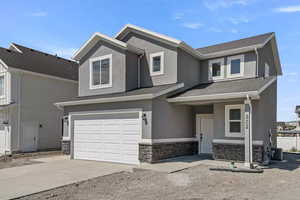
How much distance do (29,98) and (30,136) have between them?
8.69 feet

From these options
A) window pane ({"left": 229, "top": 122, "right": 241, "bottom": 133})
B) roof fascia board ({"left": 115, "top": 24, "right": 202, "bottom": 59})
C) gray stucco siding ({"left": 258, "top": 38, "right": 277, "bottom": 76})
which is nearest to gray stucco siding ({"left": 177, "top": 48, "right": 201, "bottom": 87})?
roof fascia board ({"left": 115, "top": 24, "right": 202, "bottom": 59})

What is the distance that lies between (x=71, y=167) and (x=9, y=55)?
11696 mm

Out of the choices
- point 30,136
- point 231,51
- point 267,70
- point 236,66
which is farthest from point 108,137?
point 267,70

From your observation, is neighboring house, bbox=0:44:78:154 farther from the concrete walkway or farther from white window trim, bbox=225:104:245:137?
white window trim, bbox=225:104:245:137

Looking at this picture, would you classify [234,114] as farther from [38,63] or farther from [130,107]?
[38,63]

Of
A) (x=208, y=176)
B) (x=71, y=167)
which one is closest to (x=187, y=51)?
(x=208, y=176)

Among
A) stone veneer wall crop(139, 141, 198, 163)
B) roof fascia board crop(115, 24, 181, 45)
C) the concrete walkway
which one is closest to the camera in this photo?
the concrete walkway

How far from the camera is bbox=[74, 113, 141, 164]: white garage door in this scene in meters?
11.7

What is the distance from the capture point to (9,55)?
18469 mm

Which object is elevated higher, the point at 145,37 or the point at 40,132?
the point at 145,37

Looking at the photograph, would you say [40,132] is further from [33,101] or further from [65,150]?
[65,150]

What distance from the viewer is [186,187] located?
7.37 meters

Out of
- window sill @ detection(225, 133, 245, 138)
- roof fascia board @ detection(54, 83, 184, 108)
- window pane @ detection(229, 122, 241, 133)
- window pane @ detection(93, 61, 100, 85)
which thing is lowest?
window sill @ detection(225, 133, 245, 138)

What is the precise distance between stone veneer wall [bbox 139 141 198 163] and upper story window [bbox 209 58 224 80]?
4117mm
